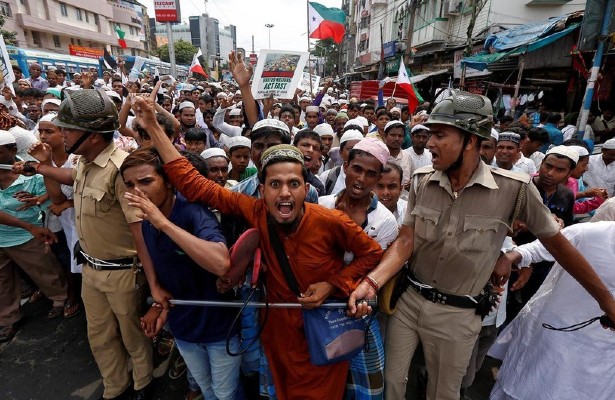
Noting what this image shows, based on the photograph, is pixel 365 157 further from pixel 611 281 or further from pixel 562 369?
pixel 562 369

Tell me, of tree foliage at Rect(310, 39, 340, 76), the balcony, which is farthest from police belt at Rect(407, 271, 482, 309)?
tree foliage at Rect(310, 39, 340, 76)

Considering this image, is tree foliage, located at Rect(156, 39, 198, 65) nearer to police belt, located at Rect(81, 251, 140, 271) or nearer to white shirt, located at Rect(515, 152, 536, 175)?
white shirt, located at Rect(515, 152, 536, 175)

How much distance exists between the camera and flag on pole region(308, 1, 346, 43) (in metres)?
11.4

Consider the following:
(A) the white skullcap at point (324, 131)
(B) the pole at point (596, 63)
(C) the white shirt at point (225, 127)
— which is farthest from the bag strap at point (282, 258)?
(B) the pole at point (596, 63)

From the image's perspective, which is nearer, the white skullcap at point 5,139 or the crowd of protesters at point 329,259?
the crowd of protesters at point 329,259

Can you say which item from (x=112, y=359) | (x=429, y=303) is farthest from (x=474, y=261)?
(x=112, y=359)

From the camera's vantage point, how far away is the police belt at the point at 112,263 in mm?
2422

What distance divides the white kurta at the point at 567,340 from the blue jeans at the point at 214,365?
82.7 inches

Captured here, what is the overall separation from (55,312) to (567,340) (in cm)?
496

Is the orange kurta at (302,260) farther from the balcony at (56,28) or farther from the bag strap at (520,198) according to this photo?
the balcony at (56,28)

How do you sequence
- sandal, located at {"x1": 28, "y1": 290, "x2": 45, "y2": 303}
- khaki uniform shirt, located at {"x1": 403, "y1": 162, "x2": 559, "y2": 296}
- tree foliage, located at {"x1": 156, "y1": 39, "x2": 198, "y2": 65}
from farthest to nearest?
tree foliage, located at {"x1": 156, "y1": 39, "x2": 198, "y2": 65} → sandal, located at {"x1": 28, "y1": 290, "x2": 45, "y2": 303} → khaki uniform shirt, located at {"x1": 403, "y1": 162, "x2": 559, "y2": 296}

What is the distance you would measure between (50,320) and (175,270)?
9.45 feet

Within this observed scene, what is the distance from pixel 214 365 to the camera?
2.31m

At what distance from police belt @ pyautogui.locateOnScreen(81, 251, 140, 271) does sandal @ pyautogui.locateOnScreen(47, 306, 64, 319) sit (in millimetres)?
2044
